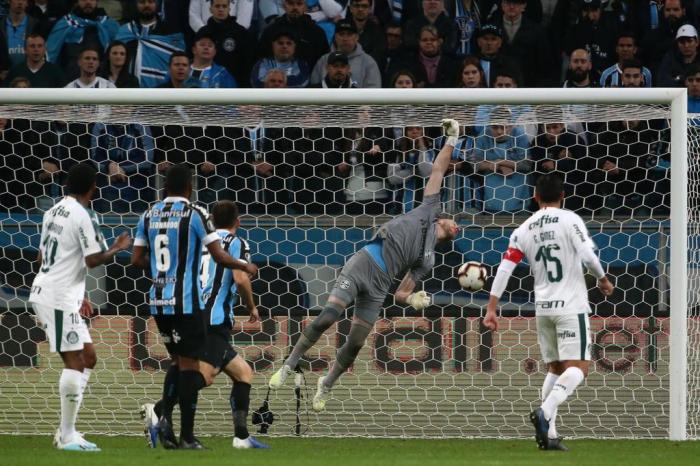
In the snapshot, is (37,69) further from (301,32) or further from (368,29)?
(368,29)

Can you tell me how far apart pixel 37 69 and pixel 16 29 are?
1236mm

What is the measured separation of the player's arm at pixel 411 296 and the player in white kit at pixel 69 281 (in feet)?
7.42

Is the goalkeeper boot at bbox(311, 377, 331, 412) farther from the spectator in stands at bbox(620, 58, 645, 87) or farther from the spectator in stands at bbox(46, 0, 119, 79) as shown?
the spectator in stands at bbox(46, 0, 119, 79)

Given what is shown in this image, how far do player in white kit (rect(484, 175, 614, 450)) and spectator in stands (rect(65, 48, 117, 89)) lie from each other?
18.7ft

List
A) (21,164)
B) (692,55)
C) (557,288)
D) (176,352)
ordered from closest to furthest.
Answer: (176,352) → (557,288) → (21,164) → (692,55)

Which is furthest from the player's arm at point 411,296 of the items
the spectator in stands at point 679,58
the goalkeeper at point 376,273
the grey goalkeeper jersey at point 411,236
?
the spectator in stands at point 679,58

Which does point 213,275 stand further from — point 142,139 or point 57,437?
point 142,139

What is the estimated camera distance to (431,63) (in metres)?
13.4

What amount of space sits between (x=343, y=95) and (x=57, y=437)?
3.21 meters

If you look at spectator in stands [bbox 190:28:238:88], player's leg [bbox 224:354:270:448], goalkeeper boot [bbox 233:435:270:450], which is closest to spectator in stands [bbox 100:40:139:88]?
spectator in stands [bbox 190:28:238:88]

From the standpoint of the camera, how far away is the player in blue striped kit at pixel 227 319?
8281mm

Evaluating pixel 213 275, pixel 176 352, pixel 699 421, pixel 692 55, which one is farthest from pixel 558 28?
pixel 176 352

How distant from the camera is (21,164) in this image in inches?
428

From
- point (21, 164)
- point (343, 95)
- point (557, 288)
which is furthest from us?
point (21, 164)
